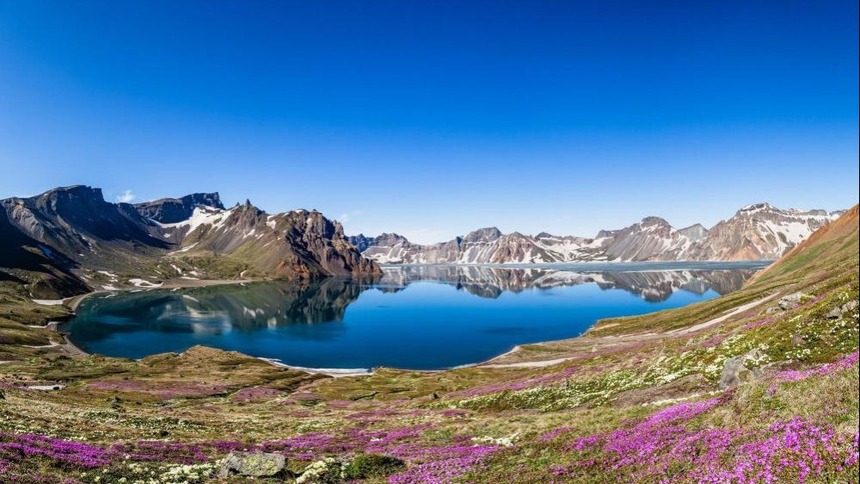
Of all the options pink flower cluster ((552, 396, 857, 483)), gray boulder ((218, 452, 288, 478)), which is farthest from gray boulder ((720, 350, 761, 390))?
gray boulder ((218, 452, 288, 478))

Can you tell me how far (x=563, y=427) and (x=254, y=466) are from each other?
21474 millimetres

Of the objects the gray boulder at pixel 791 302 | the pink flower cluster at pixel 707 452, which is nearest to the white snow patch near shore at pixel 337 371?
the gray boulder at pixel 791 302

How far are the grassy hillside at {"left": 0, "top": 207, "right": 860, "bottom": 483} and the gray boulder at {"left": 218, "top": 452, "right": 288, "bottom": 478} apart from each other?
109 cm

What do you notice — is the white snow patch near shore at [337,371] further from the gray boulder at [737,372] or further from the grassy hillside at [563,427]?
the gray boulder at [737,372]

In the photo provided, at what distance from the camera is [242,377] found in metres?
108

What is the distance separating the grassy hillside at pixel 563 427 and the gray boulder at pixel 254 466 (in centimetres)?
109

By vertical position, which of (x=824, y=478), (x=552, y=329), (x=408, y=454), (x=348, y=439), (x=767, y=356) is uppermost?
(x=824, y=478)

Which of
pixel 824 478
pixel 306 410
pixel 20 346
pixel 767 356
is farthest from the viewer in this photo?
pixel 20 346

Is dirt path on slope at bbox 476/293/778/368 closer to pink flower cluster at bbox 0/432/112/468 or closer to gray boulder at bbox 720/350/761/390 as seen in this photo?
gray boulder at bbox 720/350/761/390

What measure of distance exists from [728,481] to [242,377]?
114552mm

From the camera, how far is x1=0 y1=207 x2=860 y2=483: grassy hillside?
14.3 metres

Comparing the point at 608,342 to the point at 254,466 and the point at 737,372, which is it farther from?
the point at 254,466

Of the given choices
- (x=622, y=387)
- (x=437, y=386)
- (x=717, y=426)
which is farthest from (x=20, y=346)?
(x=717, y=426)

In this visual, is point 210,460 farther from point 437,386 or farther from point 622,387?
point 437,386
